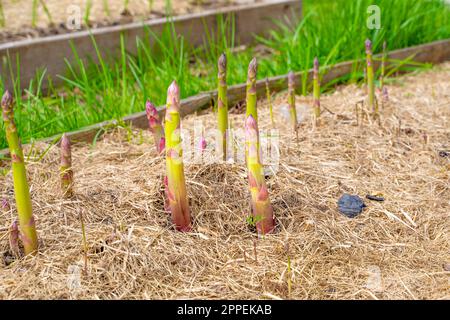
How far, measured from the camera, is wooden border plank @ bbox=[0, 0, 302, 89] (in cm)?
416

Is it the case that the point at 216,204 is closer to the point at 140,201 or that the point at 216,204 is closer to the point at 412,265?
the point at 140,201

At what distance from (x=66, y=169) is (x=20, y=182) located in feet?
1.18

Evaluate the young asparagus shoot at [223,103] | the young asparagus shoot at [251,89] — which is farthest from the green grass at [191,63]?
the young asparagus shoot at [251,89]

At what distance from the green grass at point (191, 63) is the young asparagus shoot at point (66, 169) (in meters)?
0.61

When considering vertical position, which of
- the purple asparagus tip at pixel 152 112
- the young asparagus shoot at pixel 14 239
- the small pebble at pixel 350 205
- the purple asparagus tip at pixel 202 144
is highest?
the purple asparagus tip at pixel 152 112

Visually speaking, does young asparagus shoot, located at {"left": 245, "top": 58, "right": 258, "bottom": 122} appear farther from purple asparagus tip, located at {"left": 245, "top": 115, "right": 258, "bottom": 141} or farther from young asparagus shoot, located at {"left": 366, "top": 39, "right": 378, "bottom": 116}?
young asparagus shoot, located at {"left": 366, "top": 39, "right": 378, "bottom": 116}

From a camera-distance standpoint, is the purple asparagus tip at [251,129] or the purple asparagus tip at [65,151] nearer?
the purple asparagus tip at [251,129]

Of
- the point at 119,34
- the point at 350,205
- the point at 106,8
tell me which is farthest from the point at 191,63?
the point at 350,205

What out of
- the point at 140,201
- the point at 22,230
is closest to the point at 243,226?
the point at 140,201

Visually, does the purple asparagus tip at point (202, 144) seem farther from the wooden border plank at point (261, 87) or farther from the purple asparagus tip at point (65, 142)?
the wooden border plank at point (261, 87)

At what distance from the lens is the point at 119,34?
4.45 meters

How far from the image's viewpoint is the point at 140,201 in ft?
8.61

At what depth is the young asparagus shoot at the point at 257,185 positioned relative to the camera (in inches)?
91.4

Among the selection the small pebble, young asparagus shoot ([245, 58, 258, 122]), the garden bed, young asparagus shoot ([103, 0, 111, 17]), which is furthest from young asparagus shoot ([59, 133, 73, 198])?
young asparagus shoot ([103, 0, 111, 17])
